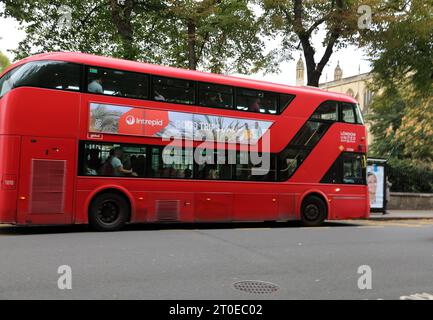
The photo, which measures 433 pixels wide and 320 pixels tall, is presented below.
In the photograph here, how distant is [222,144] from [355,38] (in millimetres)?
10152

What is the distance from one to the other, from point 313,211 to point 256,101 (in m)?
4.08

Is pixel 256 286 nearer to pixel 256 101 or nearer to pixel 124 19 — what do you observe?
pixel 256 101

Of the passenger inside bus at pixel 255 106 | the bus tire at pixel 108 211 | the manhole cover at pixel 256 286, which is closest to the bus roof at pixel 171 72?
the passenger inside bus at pixel 255 106

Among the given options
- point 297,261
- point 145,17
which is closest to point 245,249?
point 297,261

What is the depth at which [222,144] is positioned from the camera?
13422 millimetres

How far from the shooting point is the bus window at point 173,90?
1252 cm

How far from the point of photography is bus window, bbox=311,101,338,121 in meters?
15.1

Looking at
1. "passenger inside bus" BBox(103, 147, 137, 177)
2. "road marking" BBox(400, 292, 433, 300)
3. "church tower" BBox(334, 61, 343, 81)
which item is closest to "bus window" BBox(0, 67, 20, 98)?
"passenger inside bus" BBox(103, 147, 137, 177)

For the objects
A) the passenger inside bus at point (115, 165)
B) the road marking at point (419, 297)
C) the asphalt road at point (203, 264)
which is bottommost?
the road marking at point (419, 297)

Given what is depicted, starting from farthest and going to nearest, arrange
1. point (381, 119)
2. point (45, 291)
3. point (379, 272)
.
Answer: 1. point (381, 119)
2. point (379, 272)
3. point (45, 291)

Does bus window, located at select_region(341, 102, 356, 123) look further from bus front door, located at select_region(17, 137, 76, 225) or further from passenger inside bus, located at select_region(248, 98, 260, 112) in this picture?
bus front door, located at select_region(17, 137, 76, 225)

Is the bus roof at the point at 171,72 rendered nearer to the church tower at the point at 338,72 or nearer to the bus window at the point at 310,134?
the bus window at the point at 310,134

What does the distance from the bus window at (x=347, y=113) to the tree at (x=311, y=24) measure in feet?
16.1

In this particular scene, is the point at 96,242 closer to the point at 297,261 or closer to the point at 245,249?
the point at 245,249
